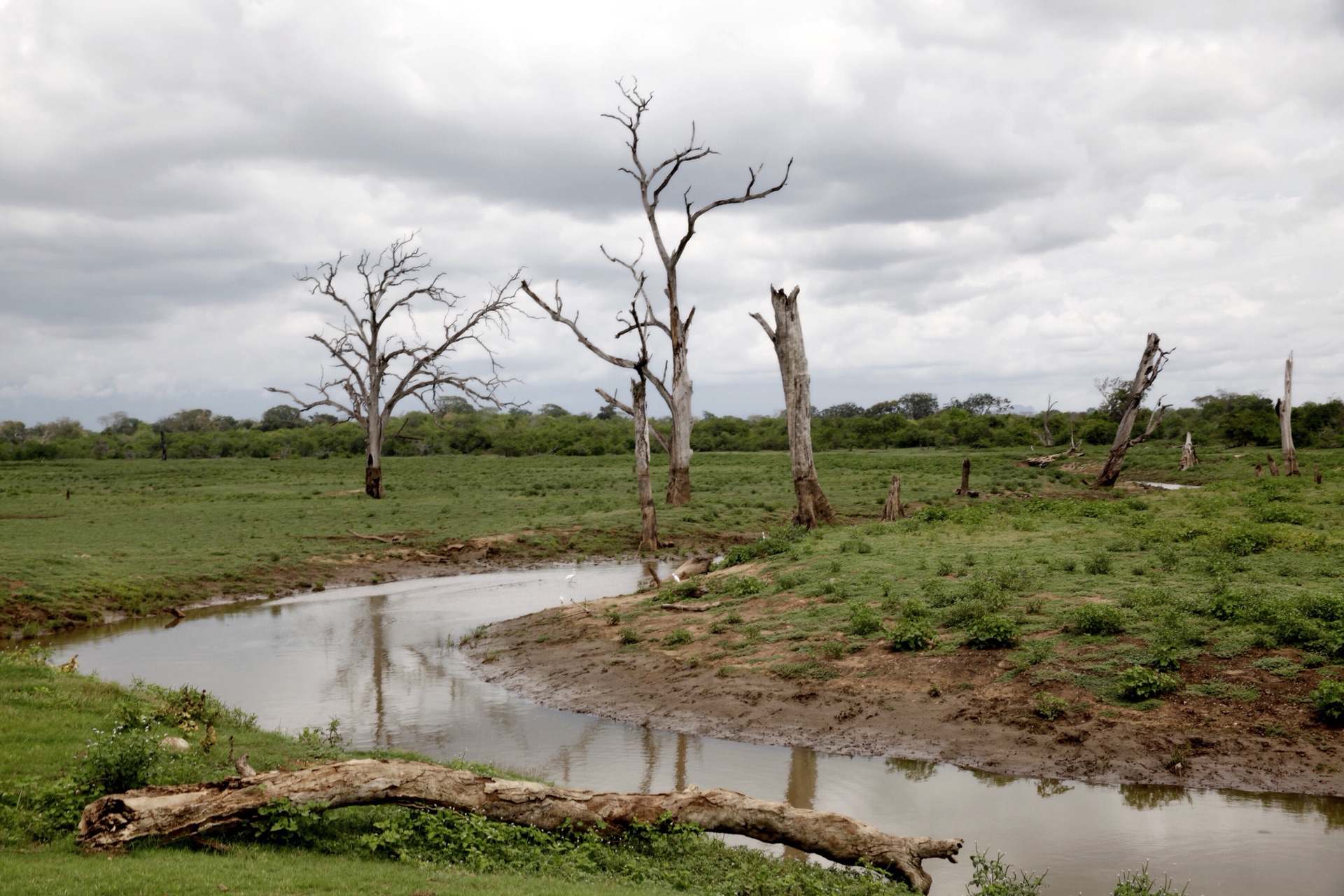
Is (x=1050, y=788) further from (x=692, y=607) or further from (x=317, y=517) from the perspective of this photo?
(x=317, y=517)

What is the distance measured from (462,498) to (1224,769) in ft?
109

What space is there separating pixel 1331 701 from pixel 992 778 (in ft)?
11.6

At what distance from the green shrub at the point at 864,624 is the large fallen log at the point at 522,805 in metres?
6.05

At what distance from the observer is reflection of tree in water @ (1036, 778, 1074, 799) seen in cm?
921

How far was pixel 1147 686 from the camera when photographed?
10.5 m

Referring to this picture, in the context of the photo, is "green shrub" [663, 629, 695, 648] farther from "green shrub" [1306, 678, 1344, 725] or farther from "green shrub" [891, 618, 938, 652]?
"green shrub" [1306, 678, 1344, 725]

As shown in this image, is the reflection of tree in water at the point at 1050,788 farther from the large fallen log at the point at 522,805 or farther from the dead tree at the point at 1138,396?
the dead tree at the point at 1138,396

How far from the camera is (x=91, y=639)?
17.3 m

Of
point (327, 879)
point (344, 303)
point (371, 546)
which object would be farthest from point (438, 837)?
point (344, 303)

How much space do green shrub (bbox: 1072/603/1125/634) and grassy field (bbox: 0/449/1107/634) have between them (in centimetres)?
1646

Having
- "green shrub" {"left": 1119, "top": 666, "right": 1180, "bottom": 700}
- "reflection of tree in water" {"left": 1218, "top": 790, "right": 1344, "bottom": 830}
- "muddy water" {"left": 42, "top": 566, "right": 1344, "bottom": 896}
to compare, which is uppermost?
"green shrub" {"left": 1119, "top": 666, "right": 1180, "bottom": 700}

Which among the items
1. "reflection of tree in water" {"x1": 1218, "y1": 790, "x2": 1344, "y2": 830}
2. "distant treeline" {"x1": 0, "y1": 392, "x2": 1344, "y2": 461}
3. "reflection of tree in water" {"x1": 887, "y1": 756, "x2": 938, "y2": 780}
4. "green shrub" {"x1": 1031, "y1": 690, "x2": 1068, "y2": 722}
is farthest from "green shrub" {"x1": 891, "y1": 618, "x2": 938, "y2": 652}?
"distant treeline" {"x1": 0, "y1": 392, "x2": 1344, "y2": 461}

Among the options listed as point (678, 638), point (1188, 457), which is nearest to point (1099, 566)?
point (678, 638)

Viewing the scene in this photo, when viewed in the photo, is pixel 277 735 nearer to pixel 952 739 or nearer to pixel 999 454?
pixel 952 739
